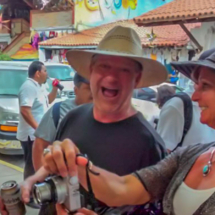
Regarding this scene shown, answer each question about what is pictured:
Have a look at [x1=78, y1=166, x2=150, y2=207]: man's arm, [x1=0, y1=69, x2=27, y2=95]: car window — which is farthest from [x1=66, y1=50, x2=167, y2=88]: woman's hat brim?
[x1=0, y1=69, x2=27, y2=95]: car window

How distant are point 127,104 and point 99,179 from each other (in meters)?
0.60

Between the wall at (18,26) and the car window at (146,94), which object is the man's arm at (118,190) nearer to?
the car window at (146,94)

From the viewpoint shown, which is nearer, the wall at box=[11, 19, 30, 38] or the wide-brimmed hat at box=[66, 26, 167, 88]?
the wide-brimmed hat at box=[66, 26, 167, 88]

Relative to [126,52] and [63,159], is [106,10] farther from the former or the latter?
[63,159]

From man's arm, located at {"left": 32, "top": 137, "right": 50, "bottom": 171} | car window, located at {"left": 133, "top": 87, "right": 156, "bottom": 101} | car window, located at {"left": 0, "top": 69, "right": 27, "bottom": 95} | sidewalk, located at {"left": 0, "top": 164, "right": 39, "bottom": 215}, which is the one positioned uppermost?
man's arm, located at {"left": 32, "top": 137, "right": 50, "bottom": 171}

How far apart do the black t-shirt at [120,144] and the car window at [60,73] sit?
7.85m

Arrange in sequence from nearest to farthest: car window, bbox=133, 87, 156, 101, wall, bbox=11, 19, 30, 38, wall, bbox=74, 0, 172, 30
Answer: car window, bbox=133, 87, 156, 101, wall, bbox=74, 0, 172, 30, wall, bbox=11, 19, 30, 38

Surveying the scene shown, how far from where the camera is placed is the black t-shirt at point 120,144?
5.81 ft

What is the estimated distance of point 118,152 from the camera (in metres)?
1.78

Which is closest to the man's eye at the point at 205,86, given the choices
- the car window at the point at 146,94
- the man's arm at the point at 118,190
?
the man's arm at the point at 118,190

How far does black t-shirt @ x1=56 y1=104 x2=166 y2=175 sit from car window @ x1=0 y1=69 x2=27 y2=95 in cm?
561

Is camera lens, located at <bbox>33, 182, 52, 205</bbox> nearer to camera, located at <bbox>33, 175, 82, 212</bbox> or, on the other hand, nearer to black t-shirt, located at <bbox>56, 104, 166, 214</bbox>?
camera, located at <bbox>33, 175, 82, 212</bbox>

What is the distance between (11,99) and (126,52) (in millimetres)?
5376

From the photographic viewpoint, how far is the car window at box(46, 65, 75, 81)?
9664mm
